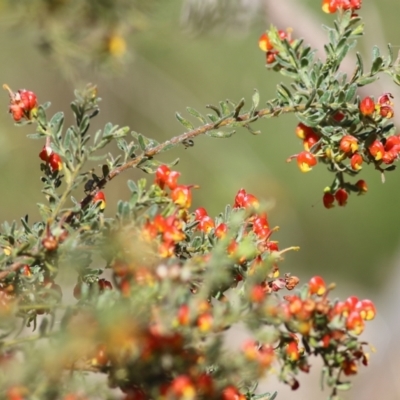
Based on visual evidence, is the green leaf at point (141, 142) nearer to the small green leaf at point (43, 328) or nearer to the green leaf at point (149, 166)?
the green leaf at point (149, 166)

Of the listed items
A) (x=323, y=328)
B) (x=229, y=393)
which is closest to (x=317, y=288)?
(x=323, y=328)

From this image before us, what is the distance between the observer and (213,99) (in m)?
4.55

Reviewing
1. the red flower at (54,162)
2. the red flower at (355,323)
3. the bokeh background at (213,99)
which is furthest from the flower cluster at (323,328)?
the red flower at (54,162)

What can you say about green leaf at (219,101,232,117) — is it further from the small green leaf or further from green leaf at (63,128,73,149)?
the small green leaf

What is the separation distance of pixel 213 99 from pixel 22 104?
3.85m

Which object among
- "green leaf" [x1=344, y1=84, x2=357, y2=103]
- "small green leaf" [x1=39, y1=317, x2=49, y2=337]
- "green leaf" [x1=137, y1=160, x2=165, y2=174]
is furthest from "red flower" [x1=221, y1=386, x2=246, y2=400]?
"green leaf" [x1=344, y1=84, x2=357, y2=103]

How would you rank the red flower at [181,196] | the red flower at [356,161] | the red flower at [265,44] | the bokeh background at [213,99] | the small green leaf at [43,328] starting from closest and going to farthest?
1. the small green leaf at [43,328]
2. the red flower at [181,196]
3. the red flower at [356,161]
4. the red flower at [265,44]
5. the bokeh background at [213,99]

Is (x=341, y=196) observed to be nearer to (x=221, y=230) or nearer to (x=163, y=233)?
(x=221, y=230)

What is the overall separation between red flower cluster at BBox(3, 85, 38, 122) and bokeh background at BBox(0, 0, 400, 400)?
0.34 metres

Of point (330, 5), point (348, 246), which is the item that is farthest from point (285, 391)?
point (330, 5)

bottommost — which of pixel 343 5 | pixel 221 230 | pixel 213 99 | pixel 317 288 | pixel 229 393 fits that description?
pixel 229 393

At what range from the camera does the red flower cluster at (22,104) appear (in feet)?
2.53

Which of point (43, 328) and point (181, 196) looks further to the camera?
point (181, 196)

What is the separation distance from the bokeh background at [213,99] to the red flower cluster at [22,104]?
1.12 feet
